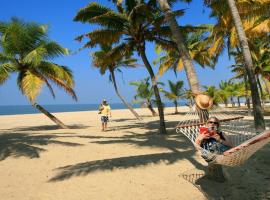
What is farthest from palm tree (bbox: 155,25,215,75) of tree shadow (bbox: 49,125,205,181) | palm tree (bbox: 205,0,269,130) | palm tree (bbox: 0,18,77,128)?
tree shadow (bbox: 49,125,205,181)

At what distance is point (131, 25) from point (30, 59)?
4628 millimetres

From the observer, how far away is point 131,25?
12117mm

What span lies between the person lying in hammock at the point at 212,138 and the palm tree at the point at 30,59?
9.68m

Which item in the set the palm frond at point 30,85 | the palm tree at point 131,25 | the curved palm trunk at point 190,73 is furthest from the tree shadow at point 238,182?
the palm frond at point 30,85

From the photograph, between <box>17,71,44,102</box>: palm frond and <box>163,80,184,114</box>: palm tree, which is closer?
<box>17,71,44,102</box>: palm frond

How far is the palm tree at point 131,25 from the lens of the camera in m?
11.8

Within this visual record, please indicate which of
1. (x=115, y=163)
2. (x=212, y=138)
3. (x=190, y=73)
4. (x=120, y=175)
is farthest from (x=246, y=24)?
(x=120, y=175)

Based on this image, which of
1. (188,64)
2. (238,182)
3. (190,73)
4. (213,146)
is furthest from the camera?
(188,64)

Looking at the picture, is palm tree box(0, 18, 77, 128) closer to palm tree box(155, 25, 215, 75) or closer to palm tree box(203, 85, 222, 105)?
palm tree box(155, 25, 215, 75)

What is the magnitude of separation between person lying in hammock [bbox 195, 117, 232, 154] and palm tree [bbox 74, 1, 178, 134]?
6.56 meters

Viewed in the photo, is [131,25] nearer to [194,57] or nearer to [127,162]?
[127,162]

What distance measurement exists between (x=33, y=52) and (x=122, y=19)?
432 cm

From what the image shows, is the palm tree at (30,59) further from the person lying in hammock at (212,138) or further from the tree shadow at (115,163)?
the person lying in hammock at (212,138)

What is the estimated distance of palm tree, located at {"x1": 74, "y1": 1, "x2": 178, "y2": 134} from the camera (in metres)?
11.8
